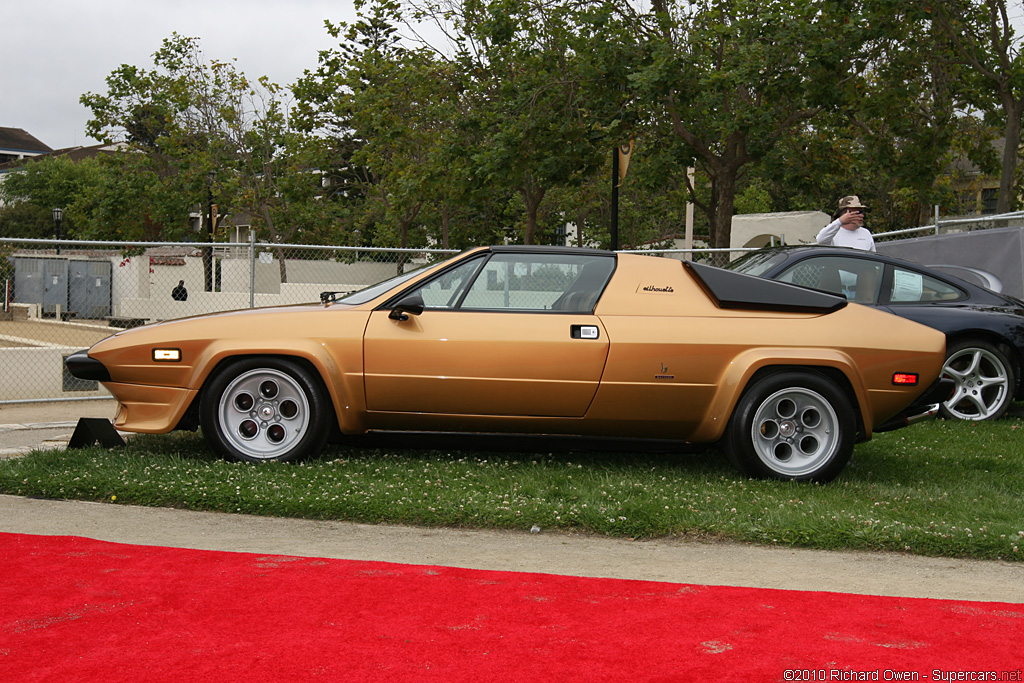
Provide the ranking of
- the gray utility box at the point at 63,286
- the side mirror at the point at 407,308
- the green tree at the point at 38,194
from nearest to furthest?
1. the side mirror at the point at 407,308
2. the gray utility box at the point at 63,286
3. the green tree at the point at 38,194

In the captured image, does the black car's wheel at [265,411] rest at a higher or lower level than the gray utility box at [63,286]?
lower

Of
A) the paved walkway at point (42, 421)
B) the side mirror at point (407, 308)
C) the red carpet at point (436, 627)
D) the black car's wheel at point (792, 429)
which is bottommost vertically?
the red carpet at point (436, 627)

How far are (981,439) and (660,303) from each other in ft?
11.4

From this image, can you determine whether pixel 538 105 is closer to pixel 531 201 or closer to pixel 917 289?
pixel 531 201

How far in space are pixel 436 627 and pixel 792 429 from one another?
340cm

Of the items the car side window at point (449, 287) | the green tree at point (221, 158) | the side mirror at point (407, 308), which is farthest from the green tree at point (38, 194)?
the side mirror at point (407, 308)

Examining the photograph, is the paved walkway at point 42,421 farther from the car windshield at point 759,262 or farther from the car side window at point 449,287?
the car windshield at point 759,262

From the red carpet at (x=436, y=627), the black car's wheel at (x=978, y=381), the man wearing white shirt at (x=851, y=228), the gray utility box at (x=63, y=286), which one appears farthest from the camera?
the gray utility box at (x=63, y=286)

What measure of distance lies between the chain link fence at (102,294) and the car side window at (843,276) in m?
4.01

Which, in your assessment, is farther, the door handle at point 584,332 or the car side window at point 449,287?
the car side window at point 449,287

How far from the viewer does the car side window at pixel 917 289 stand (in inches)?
334

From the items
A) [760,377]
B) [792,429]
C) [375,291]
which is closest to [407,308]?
[375,291]

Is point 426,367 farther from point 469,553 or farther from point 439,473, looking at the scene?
point 469,553

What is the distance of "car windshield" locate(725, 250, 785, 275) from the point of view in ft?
26.8
